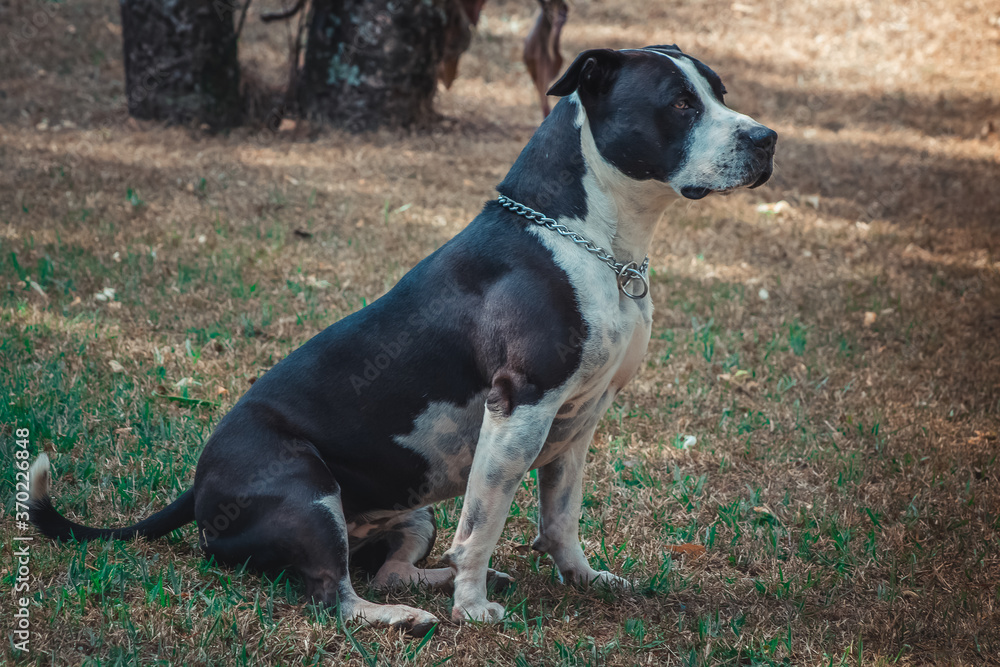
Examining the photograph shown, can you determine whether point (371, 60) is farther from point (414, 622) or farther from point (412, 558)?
point (414, 622)

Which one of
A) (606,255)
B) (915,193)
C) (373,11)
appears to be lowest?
(915,193)

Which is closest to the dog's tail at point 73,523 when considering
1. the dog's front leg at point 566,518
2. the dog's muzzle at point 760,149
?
the dog's front leg at point 566,518

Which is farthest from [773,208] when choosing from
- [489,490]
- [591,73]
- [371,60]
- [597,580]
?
[489,490]

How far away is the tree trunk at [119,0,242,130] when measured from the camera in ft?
24.0

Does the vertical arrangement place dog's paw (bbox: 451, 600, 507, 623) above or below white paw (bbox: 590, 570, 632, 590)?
above

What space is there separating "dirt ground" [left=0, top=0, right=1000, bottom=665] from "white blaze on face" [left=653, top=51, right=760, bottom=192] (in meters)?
1.24

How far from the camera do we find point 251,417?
8.09ft

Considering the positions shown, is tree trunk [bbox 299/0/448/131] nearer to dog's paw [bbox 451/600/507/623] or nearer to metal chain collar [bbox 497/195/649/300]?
metal chain collar [bbox 497/195/649/300]

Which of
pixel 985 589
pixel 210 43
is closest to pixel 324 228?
pixel 210 43

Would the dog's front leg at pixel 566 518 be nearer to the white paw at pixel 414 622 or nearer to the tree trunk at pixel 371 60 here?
the white paw at pixel 414 622

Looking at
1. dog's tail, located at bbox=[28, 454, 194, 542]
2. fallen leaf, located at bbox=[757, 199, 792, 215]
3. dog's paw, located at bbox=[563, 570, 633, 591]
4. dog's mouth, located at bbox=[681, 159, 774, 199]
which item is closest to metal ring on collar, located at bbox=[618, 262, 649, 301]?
dog's mouth, located at bbox=[681, 159, 774, 199]

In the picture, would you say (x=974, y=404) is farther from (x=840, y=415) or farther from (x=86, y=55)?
(x=86, y=55)

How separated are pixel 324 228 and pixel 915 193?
17.1ft

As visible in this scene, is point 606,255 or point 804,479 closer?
point 606,255
